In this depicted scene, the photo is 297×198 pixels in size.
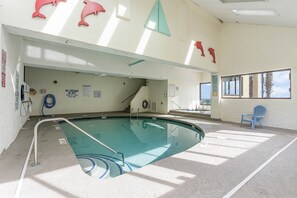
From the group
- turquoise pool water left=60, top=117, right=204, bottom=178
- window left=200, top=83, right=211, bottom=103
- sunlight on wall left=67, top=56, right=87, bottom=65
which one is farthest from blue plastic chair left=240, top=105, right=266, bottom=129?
sunlight on wall left=67, top=56, right=87, bottom=65

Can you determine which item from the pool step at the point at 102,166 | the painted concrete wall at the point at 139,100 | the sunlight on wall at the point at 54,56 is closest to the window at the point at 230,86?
the painted concrete wall at the point at 139,100

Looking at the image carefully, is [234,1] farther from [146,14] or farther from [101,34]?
[101,34]

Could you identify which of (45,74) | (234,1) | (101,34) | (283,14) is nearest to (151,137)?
(101,34)

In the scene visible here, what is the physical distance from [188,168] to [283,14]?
5180 mm

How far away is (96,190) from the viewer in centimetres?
195

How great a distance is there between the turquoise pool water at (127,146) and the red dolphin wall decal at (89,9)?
317cm

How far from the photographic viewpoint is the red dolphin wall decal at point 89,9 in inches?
148

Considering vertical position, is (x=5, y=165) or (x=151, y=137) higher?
(x=5, y=165)

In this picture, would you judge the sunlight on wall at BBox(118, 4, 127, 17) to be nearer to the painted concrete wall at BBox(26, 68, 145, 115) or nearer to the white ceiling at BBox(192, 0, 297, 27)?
the white ceiling at BBox(192, 0, 297, 27)

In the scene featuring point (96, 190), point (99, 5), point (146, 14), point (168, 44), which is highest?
point (146, 14)

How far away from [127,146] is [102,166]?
1.54m

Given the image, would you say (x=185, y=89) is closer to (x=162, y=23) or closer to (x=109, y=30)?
(x=162, y=23)

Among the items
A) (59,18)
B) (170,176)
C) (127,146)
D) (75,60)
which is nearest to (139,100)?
(75,60)

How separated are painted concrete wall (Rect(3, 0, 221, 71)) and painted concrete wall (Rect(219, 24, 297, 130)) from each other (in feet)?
2.22
